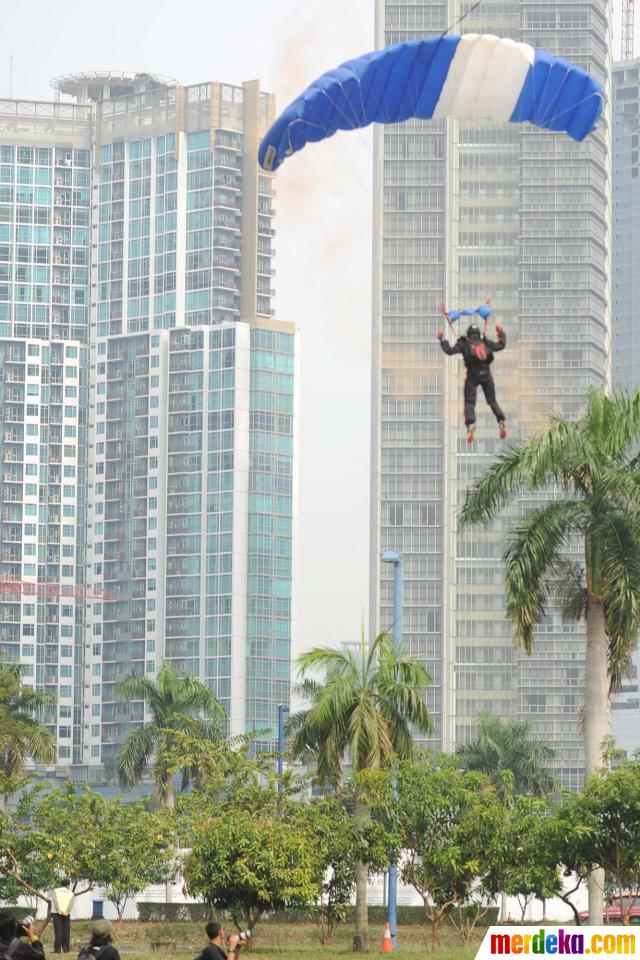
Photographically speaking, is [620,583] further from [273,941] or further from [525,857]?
[273,941]

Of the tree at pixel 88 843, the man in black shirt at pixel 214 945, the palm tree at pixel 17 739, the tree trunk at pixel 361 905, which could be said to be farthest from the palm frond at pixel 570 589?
the palm tree at pixel 17 739

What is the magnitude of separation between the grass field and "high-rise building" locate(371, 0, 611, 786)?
109027mm

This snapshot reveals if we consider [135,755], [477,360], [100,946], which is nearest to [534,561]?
[477,360]

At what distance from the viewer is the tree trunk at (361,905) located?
46.4 m

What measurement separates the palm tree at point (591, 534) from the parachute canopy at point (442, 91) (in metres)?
6.88

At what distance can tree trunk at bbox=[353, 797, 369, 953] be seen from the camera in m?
46.4

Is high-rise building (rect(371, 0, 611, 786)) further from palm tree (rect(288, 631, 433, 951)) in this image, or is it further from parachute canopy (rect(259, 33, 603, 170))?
parachute canopy (rect(259, 33, 603, 170))

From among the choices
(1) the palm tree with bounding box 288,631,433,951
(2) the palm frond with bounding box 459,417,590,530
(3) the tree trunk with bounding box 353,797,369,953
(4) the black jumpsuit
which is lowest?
(3) the tree trunk with bounding box 353,797,369,953

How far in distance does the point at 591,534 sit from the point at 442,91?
33.3 feet

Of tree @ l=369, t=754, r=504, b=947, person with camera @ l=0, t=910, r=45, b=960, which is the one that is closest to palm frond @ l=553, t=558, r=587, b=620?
tree @ l=369, t=754, r=504, b=947

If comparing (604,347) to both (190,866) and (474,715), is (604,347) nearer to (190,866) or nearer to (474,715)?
(474,715)

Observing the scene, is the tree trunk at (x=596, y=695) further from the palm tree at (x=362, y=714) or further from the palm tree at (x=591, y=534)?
the palm tree at (x=362, y=714)

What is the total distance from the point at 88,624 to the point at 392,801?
149m

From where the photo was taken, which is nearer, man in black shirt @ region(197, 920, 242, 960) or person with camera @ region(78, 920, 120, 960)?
person with camera @ region(78, 920, 120, 960)
